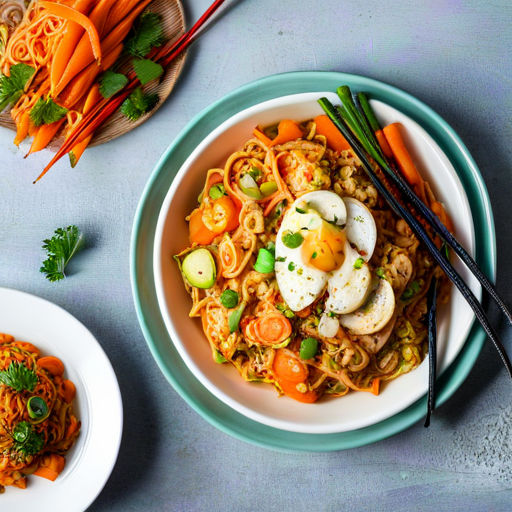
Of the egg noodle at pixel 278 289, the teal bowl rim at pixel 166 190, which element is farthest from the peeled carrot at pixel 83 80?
the egg noodle at pixel 278 289

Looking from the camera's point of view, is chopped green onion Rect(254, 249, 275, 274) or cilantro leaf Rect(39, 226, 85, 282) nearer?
chopped green onion Rect(254, 249, 275, 274)

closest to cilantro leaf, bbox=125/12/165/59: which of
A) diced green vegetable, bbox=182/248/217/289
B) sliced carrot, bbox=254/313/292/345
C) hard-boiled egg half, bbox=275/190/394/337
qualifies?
diced green vegetable, bbox=182/248/217/289

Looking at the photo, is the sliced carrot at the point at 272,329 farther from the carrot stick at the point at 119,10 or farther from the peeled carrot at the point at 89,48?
the carrot stick at the point at 119,10

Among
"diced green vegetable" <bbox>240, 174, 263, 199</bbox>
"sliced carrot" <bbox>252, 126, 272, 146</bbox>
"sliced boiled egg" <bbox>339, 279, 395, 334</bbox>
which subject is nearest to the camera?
"sliced boiled egg" <bbox>339, 279, 395, 334</bbox>

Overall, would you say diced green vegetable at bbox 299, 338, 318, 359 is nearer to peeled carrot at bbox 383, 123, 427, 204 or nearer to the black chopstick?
the black chopstick

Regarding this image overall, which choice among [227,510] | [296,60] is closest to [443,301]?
[296,60]

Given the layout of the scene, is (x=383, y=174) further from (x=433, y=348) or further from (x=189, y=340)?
(x=189, y=340)

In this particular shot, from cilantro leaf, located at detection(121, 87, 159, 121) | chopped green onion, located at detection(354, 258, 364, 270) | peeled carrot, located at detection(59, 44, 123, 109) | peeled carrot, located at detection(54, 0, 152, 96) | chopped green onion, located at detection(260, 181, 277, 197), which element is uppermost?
peeled carrot, located at detection(54, 0, 152, 96)
